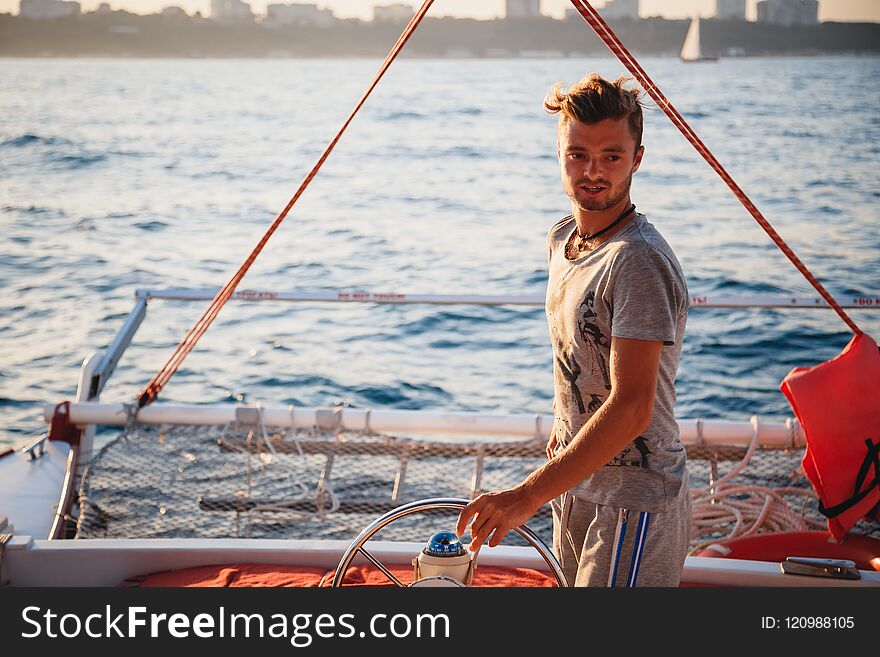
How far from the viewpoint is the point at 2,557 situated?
8.68ft

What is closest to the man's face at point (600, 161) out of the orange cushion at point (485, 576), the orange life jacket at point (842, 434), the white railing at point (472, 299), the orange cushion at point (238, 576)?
the orange cushion at point (485, 576)

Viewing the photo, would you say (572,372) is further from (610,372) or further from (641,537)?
(641,537)

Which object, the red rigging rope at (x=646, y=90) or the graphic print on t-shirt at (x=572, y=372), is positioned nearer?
the graphic print on t-shirt at (x=572, y=372)

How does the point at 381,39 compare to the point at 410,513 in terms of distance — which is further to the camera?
the point at 381,39

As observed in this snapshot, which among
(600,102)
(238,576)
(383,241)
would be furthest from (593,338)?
(383,241)

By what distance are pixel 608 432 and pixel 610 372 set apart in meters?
0.12

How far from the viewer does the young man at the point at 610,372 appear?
5.16ft

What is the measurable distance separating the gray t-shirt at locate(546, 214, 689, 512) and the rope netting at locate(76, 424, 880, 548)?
1526 millimetres

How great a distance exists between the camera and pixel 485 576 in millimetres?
2666

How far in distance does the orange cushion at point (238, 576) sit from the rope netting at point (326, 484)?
104 centimetres

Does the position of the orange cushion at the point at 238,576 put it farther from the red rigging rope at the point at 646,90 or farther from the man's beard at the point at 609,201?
the man's beard at the point at 609,201

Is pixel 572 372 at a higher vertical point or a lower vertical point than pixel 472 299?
higher

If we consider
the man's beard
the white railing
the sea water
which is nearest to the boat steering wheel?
the man's beard

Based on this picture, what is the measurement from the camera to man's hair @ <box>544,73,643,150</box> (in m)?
1.70
